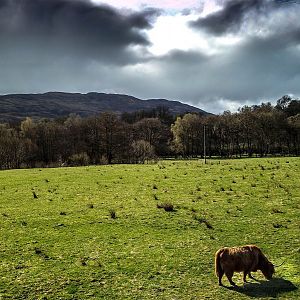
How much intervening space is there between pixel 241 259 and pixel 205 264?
2347 mm

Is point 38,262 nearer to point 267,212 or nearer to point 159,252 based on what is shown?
point 159,252

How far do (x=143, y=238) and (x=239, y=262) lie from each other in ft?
20.2

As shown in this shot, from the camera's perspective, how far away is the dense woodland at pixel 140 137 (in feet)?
312

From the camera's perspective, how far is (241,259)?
11.9 metres

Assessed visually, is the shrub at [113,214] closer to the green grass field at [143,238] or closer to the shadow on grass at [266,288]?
the green grass field at [143,238]

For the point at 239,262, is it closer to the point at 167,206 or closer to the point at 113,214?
the point at 113,214

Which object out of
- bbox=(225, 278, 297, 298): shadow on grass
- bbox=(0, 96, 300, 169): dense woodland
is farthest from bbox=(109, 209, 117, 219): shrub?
bbox=(0, 96, 300, 169): dense woodland

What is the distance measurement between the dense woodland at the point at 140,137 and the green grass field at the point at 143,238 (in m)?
55.5

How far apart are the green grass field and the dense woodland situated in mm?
55540

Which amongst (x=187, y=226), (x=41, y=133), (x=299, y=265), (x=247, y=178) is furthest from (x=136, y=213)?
(x=41, y=133)

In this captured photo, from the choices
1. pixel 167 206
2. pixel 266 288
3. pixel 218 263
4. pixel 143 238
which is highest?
pixel 167 206

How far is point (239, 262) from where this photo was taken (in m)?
11.9

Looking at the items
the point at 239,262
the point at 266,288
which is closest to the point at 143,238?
the point at 239,262

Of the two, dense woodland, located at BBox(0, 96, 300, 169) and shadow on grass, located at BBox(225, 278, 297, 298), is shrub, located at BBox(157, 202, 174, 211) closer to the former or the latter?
shadow on grass, located at BBox(225, 278, 297, 298)
